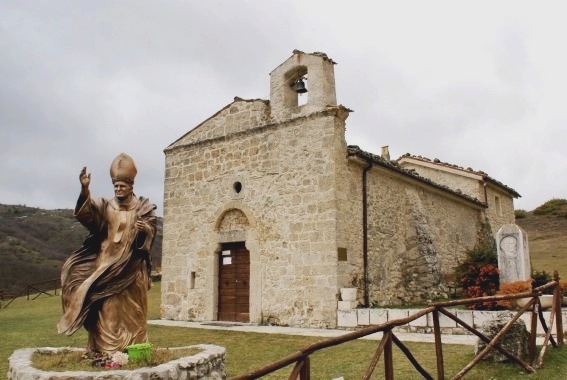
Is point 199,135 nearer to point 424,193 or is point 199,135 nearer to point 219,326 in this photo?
point 219,326

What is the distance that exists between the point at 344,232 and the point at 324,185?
1235mm

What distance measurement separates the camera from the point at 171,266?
1488cm

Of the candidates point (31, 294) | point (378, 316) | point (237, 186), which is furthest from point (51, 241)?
point (378, 316)

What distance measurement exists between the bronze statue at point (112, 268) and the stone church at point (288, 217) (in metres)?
6.77

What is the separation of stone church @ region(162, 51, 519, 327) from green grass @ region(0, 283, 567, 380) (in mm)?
1934

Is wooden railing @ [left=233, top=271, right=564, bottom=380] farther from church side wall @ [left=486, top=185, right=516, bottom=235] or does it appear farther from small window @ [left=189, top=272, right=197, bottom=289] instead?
church side wall @ [left=486, top=185, right=516, bottom=235]

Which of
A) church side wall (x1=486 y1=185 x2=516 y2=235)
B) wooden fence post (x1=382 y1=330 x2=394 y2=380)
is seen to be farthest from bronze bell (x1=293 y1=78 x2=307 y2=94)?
church side wall (x1=486 y1=185 x2=516 y2=235)

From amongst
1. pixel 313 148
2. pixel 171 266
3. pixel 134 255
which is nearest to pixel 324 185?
pixel 313 148

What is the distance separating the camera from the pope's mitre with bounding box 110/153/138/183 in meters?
5.58

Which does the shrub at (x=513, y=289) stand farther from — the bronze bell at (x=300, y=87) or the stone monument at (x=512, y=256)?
the bronze bell at (x=300, y=87)

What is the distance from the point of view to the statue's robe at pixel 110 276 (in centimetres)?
518

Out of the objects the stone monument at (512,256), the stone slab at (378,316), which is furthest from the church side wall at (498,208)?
the stone slab at (378,316)

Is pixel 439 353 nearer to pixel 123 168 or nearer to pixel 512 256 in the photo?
pixel 123 168

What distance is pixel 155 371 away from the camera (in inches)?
168
